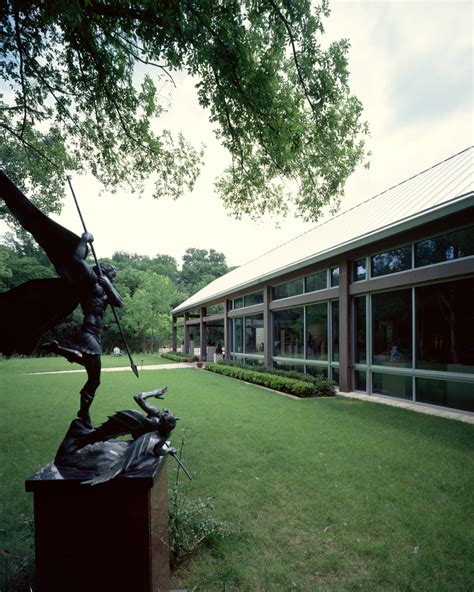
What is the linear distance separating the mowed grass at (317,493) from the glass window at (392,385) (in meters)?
1.27

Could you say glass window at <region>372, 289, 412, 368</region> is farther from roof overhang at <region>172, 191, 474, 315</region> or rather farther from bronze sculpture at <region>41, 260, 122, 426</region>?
bronze sculpture at <region>41, 260, 122, 426</region>

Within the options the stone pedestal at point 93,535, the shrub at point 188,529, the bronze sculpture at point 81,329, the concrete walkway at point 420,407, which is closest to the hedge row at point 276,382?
the concrete walkway at point 420,407

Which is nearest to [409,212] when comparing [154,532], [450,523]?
[450,523]

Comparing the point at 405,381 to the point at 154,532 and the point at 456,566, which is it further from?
the point at 154,532

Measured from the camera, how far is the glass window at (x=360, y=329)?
12.6 metres

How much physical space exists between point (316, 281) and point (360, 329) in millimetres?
2912

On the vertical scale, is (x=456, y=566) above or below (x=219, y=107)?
below

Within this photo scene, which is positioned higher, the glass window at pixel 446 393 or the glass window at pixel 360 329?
the glass window at pixel 360 329

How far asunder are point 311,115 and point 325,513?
20.2ft

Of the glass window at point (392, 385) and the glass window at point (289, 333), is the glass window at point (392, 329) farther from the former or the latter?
the glass window at point (289, 333)

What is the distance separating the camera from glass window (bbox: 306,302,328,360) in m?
14.6

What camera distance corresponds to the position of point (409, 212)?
412 inches

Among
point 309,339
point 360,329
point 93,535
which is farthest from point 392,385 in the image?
point 93,535

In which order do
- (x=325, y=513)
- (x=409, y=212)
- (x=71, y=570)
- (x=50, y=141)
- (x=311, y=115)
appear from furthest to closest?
(x=409, y=212)
(x=50, y=141)
(x=311, y=115)
(x=325, y=513)
(x=71, y=570)
